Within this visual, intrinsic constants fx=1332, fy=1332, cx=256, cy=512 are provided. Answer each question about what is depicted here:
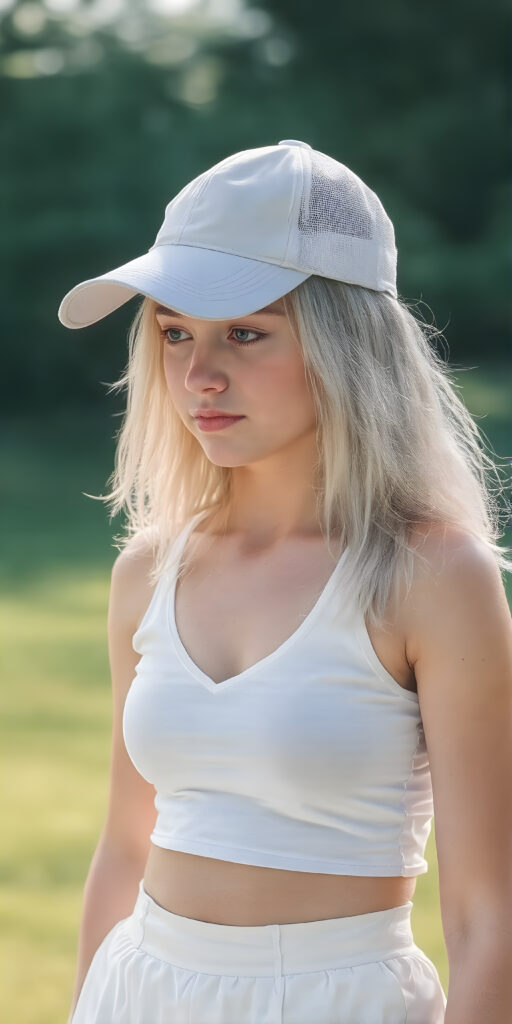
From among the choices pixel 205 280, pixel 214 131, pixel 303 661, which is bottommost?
pixel 303 661

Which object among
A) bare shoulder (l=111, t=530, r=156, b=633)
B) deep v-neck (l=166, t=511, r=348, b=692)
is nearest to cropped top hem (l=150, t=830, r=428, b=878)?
deep v-neck (l=166, t=511, r=348, b=692)

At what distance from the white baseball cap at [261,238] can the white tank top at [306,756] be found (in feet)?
0.99

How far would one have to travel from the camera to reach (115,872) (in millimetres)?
1479

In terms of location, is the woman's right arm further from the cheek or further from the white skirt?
the cheek

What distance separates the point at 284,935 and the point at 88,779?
9.23 ft

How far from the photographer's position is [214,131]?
10.9 meters

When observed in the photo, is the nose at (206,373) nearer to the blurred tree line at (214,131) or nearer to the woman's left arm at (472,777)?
the woman's left arm at (472,777)

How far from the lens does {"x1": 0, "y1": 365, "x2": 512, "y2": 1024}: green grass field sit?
2.87 metres

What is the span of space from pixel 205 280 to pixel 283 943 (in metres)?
0.63

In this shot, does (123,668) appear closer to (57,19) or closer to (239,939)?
(239,939)

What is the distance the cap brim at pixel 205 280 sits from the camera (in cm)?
128

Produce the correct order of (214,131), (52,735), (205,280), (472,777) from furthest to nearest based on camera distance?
(214,131), (52,735), (205,280), (472,777)

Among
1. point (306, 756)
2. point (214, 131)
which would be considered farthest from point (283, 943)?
point (214, 131)

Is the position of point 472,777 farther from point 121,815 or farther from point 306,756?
point 121,815
